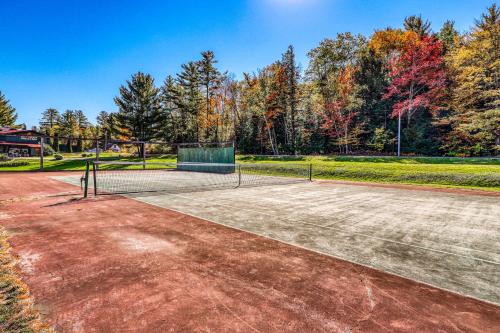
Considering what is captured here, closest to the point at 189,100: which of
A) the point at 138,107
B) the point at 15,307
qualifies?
the point at 138,107

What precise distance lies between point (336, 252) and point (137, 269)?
3753 millimetres

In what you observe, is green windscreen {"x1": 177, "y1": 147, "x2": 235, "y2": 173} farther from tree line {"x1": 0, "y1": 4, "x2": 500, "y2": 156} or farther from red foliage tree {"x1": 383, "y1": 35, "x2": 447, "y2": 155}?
red foliage tree {"x1": 383, "y1": 35, "x2": 447, "y2": 155}

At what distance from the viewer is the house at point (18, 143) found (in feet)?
179

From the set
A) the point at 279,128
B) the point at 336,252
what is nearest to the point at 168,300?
the point at 336,252

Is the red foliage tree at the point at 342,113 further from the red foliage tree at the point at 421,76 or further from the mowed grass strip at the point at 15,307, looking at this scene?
the mowed grass strip at the point at 15,307

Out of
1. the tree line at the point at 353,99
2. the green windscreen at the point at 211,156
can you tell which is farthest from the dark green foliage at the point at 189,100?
the green windscreen at the point at 211,156

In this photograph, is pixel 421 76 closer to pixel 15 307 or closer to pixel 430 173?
pixel 430 173

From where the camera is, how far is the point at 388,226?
680 centimetres

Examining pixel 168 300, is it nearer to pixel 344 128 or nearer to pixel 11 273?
pixel 11 273

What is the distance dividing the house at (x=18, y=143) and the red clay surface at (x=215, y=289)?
66.3 metres

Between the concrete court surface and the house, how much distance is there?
6418 cm

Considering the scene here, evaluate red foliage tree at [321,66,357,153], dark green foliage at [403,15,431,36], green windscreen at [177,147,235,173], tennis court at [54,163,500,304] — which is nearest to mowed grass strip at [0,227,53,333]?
tennis court at [54,163,500,304]

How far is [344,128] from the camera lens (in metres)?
31.9

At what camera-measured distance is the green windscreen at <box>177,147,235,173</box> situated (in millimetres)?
23656
